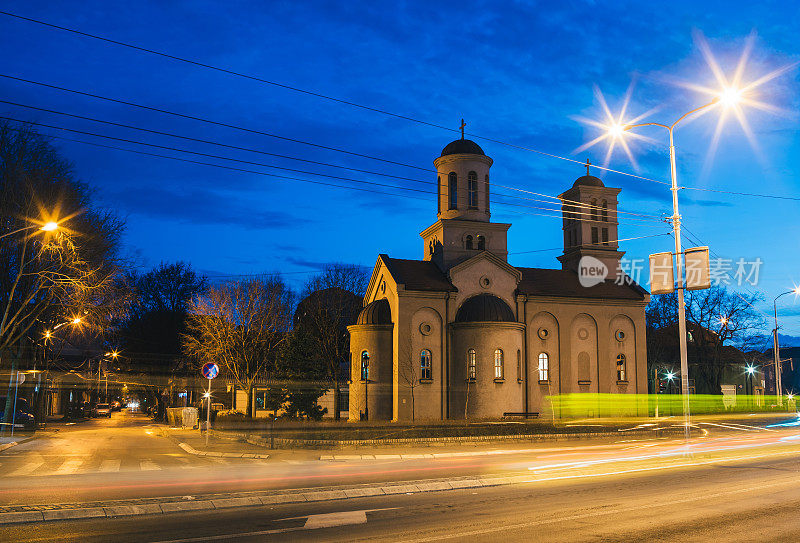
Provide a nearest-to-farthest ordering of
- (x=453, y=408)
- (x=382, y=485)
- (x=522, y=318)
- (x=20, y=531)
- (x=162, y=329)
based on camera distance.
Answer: (x=20, y=531) → (x=382, y=485) → (x=453, y=408) → (x=522, y=318) → (x=162, y=329)

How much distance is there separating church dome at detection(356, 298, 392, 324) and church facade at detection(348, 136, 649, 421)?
0.24 ft

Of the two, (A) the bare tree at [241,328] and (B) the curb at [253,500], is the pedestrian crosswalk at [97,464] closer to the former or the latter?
(B) the curb at [253,500]

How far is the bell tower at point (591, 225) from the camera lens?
57.4 meters

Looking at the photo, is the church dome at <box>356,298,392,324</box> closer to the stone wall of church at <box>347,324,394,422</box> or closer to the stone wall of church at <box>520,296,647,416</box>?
the stone wall of church at <box>347,324,394,422</box>

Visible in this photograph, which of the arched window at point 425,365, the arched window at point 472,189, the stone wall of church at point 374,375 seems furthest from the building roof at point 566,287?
the stone wall of church at point 374,375

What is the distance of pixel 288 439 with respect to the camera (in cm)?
2569

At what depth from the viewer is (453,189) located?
51188mm

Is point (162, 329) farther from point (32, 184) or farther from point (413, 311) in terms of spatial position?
point (32, 184)

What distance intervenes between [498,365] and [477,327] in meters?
2.94

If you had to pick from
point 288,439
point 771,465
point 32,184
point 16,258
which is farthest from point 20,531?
point 16,258

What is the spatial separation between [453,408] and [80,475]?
31.7 metres

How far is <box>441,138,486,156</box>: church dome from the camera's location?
50.7m

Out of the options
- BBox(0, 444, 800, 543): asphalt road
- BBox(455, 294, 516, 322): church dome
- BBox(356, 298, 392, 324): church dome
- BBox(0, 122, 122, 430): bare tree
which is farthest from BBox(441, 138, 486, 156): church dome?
BBox(0, 444, 800, 543): asphalt road

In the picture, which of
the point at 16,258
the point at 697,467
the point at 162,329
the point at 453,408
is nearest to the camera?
the point at 697,467
